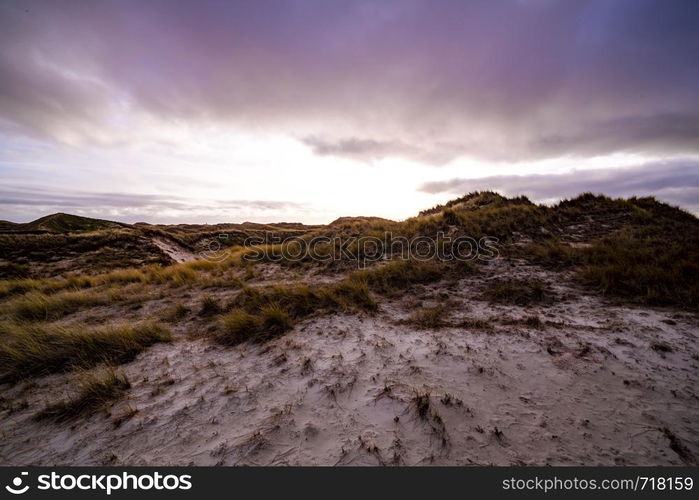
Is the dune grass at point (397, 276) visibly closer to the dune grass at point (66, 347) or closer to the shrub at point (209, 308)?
the shrub at point (209, 308)

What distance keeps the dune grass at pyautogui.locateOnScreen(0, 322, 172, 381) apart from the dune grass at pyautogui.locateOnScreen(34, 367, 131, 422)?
69 cm

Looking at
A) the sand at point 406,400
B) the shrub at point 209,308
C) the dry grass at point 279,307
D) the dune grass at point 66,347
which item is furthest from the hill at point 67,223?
the sand at point 406,400

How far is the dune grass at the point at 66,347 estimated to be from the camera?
13.7 feet

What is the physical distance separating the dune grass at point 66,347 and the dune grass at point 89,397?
2.25 feet

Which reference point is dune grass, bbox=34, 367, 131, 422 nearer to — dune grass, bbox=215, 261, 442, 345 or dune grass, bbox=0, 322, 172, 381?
dune grass, bbox=0, 322, 172, 381

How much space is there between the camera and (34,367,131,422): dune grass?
314 centimetres

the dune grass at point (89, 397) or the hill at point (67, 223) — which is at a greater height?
the hill at point (67, 223)

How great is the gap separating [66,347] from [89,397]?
1923 millimetres

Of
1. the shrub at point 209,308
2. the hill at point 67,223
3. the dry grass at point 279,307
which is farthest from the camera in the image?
the hill at point 67,223

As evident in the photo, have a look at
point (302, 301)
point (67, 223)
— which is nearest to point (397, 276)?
point (302, 301)

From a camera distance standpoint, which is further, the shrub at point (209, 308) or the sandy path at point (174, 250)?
the sandy path at point (174, 250)

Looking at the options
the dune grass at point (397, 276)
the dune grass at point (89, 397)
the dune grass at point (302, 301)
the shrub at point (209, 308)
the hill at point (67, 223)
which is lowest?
the dune grass at point (89, 397)

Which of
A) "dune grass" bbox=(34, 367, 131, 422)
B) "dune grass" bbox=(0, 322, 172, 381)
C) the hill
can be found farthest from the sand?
the hill

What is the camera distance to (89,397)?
329 centimetres
